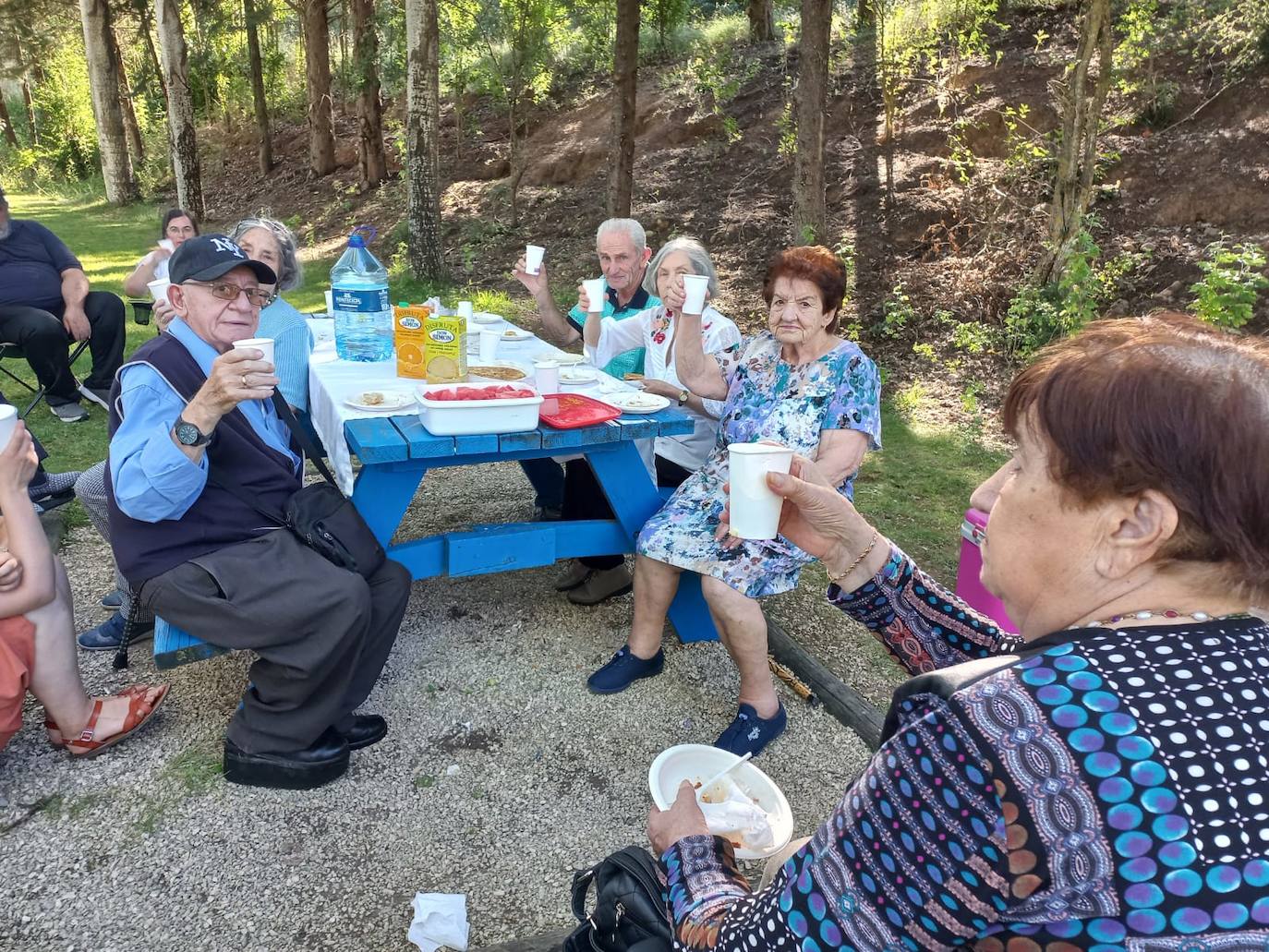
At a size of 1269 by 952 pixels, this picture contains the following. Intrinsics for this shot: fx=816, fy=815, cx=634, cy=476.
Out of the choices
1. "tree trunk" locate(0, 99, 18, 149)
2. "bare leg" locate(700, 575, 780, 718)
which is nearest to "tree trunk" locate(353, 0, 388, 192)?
"bare leg" locate(700, 575, 780, 718)

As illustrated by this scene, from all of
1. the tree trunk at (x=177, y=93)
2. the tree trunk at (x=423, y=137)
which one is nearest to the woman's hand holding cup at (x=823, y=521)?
the tree trunk at (x=423, y=137)

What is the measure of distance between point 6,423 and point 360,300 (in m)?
1.63

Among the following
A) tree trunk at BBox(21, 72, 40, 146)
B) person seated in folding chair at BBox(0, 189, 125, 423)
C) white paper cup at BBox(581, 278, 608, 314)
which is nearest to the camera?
white paper cup at BBox(581, 278, 608, 314)

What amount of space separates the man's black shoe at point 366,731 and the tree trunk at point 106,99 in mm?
17073

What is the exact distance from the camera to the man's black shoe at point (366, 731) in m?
2.63

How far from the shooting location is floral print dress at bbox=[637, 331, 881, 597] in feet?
9.15

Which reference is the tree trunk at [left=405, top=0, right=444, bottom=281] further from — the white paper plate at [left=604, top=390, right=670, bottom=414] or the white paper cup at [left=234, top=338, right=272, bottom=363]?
the white paper cup at [left=234, top=338, right=272, bottom=363]

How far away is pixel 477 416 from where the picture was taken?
2.67 meters

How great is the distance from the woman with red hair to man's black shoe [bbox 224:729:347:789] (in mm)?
966

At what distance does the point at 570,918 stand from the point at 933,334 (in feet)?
20.2

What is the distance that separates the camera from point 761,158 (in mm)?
11008

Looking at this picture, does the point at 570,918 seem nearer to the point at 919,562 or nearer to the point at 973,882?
the point at 973,882

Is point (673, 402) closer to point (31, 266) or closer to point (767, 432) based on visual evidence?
point (767, 432)

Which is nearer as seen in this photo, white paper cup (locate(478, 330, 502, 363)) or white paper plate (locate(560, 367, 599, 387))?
white paper plate (locate(560, 367, 599, 387))
